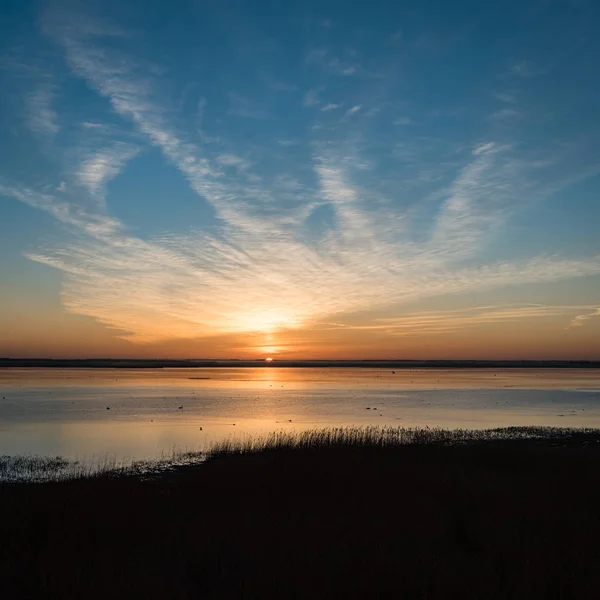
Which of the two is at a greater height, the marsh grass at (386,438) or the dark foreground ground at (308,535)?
the dark foreground ground at (308,535)

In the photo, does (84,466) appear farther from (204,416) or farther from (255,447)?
(204,416)

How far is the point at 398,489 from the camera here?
695 inches

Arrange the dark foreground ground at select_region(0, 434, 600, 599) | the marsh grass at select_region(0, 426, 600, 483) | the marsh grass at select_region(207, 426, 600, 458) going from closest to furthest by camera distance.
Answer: the dark foreground ground at select_region(0, 434, 600, 599) < the marsh grass at select_region(0, 426, 600, 483) < the marsh grass at select_region(207, 426, 600, 458)

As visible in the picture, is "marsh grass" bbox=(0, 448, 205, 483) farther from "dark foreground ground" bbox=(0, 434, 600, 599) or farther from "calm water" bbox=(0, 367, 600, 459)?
"dark foreground ground" bbox=(0, 434, 600, 599)

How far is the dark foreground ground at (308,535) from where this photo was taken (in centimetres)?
1011

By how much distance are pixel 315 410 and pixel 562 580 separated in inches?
1831

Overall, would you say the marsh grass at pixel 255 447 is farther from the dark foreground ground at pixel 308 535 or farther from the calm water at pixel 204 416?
the dark foreground ground at pixel 308 535

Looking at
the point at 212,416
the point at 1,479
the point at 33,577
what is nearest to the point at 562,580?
the point at 33,577

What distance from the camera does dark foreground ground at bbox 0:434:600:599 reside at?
398 inches

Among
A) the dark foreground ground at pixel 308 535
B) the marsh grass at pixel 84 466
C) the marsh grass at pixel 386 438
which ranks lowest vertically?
the marsh grass at pixel 84 466

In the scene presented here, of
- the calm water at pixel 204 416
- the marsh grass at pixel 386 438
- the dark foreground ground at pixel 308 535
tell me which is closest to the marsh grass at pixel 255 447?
the marsh grass at pixel 386 438

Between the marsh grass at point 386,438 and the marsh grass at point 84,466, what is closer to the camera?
the marsh grass at point 84,466

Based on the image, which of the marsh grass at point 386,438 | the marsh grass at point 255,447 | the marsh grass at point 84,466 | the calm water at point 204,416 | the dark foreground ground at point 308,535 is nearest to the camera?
the dark foreground ground at point 308,535

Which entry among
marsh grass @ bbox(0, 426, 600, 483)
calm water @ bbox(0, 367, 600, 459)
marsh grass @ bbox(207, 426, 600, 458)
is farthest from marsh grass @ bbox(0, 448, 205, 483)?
marsh grass @ bbox(207, 426, 600, 458)
